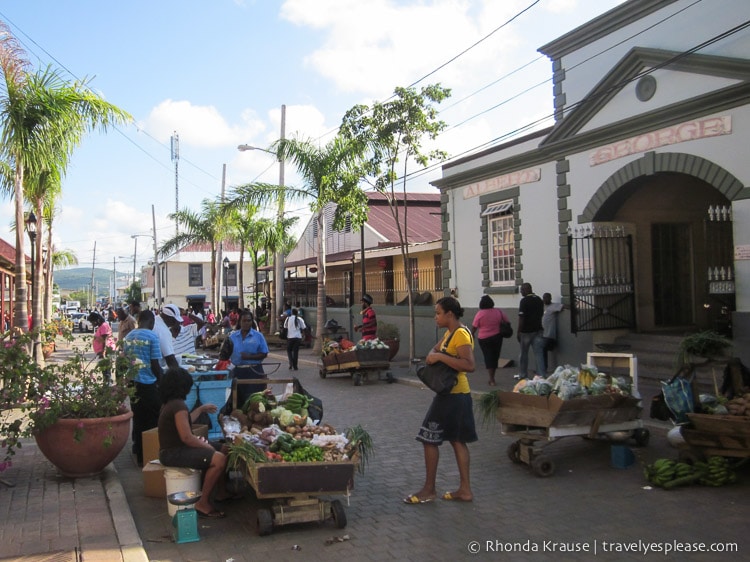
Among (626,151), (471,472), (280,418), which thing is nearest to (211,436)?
(280,418)

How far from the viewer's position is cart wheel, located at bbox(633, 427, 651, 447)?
26.8 feet

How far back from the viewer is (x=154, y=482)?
6.59 meters

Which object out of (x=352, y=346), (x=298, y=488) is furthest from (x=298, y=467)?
(x=352, y=346)

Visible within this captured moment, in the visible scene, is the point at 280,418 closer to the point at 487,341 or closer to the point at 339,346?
the point at 487,341

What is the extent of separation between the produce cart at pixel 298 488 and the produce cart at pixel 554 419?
2.42m

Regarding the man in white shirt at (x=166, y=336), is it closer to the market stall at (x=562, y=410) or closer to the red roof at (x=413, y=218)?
the market stall at (x=562, y=410)

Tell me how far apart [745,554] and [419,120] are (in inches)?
482

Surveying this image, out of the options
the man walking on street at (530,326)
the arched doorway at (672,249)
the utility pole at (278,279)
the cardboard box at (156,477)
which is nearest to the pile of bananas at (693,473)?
the cardboard box at (156,477)

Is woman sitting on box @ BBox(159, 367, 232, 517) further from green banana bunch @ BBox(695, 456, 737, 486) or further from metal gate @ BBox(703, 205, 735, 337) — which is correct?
metal gate @ BBox(703, 205, 735, 337)

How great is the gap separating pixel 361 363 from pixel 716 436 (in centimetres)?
912

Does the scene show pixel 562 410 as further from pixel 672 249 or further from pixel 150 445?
pixel 672 249

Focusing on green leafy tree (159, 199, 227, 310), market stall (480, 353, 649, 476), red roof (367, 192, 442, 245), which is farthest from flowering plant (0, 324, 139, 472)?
green leafy tree (159, 199, 227, 310)

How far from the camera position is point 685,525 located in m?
5.45
